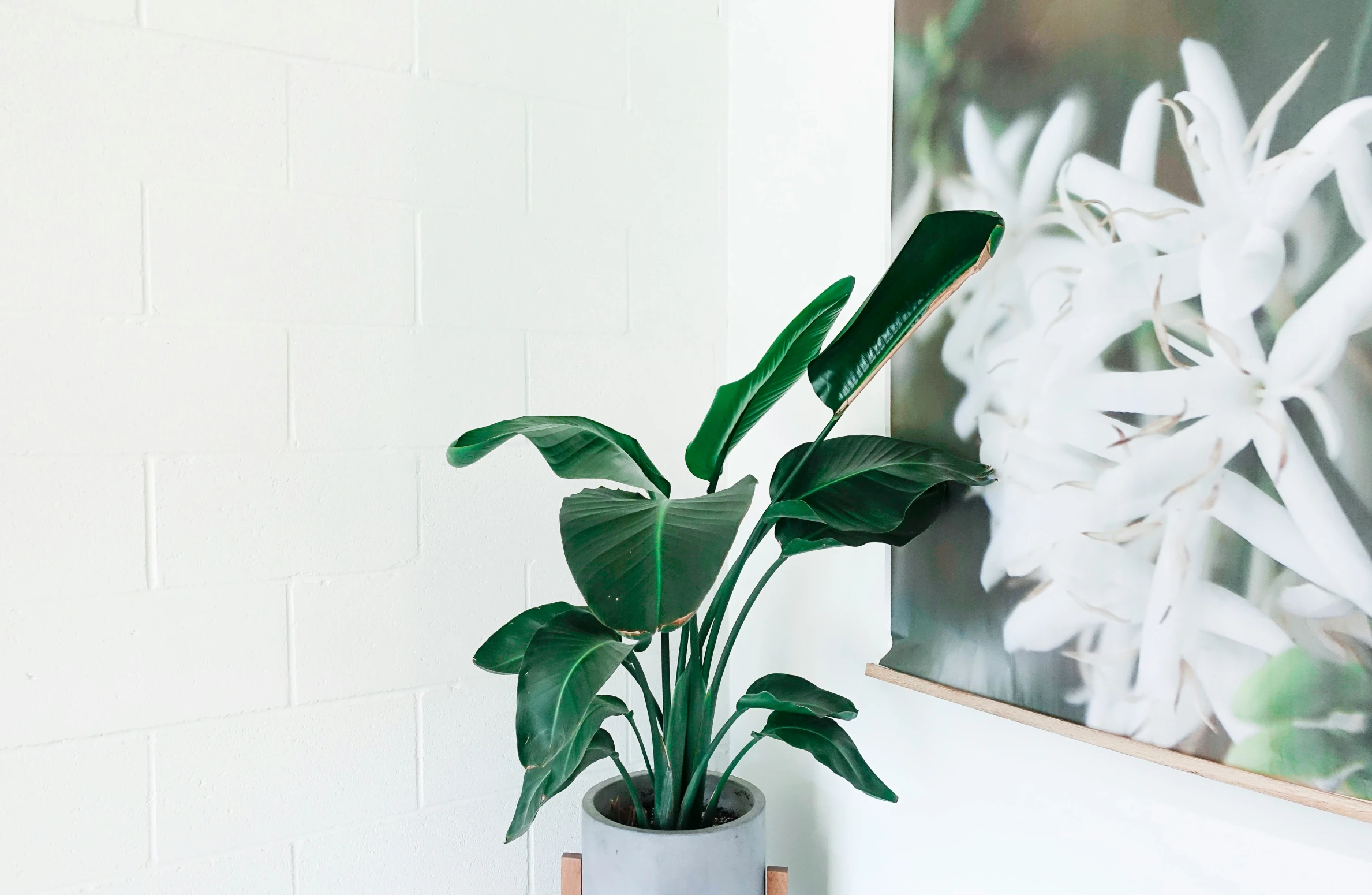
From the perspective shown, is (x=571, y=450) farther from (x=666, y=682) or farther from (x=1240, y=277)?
(x=1240, y=277)

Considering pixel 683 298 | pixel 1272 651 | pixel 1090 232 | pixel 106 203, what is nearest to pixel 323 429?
pixel 106 203

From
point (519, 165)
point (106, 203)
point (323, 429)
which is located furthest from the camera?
point (519, 165)

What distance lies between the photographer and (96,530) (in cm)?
113

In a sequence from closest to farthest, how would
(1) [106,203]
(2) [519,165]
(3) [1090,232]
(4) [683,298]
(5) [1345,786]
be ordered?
(5) [1345,786] → (3) [1090,232] → (1) [106,203] → (2) [519,165] → (4) [683,298]

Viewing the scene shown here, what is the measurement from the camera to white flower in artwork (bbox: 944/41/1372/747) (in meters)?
0.80

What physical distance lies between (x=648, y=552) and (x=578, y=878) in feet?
1.91

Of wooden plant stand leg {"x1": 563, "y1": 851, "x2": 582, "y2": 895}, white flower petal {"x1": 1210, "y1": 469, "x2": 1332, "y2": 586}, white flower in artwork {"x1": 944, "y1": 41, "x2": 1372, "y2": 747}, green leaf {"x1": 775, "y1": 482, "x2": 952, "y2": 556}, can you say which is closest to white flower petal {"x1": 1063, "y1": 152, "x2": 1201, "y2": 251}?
white flower in artwork {"x1": 944, "y1": 41, "x2": 1372, "y2": 747}

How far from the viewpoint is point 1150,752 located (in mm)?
909

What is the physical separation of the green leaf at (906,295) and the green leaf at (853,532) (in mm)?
148

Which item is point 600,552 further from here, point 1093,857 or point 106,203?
point 106,203

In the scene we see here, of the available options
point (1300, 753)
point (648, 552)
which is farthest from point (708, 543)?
point (1300, 753)

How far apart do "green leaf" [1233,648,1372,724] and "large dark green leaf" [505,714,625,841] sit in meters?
0.64

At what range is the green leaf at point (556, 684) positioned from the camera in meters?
0.87

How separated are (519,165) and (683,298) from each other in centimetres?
34
